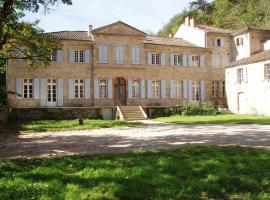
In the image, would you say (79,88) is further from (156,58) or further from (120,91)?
(156,58)

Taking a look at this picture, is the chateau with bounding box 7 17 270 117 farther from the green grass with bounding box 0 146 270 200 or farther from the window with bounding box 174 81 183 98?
the green grass with bounding box 0 146 270 200

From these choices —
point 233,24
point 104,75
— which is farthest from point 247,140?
point 233,24

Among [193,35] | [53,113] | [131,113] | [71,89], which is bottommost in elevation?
[131,113]

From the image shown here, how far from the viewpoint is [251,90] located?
31.5m

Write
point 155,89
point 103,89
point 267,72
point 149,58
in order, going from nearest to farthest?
point 267,72, point 103,89, point 149,58, point 155,89

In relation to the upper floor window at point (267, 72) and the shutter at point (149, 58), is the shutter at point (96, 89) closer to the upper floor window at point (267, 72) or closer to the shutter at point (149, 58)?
the shutter at point (149, 58)

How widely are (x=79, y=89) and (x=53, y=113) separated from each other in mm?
4948

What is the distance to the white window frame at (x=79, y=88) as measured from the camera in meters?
31.4

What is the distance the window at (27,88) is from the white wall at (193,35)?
684 inches

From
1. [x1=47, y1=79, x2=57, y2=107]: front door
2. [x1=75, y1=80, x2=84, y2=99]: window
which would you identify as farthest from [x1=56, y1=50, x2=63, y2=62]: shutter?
[x1=75, y1=80, x2=84, y2=99]: window

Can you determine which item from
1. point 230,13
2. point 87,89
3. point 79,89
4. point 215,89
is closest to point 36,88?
point 79,89

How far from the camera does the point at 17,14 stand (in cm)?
1670

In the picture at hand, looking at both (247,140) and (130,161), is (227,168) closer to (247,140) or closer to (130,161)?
(130,161)

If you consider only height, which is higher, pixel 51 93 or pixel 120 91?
pixel 120 91
